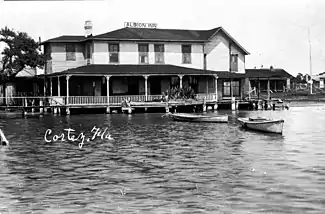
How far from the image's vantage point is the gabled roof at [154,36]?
63769 mm

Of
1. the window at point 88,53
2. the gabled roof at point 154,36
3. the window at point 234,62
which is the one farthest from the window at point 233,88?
the window at point 88,53

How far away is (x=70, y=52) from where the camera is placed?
65438 millimetres

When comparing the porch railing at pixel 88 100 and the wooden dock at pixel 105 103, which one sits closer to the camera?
the wooden dock at pixel 105 103

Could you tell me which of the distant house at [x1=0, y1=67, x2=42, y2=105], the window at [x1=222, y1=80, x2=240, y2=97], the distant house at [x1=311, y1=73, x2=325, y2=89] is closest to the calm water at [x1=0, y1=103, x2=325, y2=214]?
the distant house at [x1=0, y1=67, x2=42, y2=105]

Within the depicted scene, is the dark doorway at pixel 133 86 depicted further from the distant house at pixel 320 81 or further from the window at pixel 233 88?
the distant house at pixel 320 81

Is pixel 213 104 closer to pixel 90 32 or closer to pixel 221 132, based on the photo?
pixel 90 32

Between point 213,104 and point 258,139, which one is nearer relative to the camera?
point 258,139

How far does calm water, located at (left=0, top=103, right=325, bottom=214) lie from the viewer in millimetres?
17594

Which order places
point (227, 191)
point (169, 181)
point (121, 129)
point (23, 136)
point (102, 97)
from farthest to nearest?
point (102, 97) < point (121, 129) < point (23, 136) < point (169, 181) < point (227, 191)

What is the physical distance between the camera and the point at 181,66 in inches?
2645

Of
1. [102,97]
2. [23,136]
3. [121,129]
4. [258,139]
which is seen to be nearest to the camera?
[258,139]

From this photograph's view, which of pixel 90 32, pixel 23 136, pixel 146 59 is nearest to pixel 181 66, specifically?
pixel 146 59

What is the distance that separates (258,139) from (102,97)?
2864cm

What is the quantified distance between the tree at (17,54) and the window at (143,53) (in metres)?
10.6
